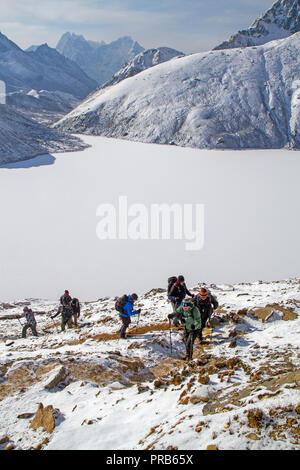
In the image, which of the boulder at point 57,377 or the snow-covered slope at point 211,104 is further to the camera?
the snow-covered slope at point 211,104

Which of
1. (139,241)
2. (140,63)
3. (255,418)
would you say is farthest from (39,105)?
(255,418)

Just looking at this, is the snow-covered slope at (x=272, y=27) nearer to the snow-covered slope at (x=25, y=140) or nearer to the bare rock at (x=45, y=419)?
the snow-covered slope at (x=25, y=140)

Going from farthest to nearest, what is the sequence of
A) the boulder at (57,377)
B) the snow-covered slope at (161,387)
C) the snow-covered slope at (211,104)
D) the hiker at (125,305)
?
the snow-covered slope at (211,104) < the hiker at (125,305) < the boulder at (57,377) < the snow-covered slope at (161,387)

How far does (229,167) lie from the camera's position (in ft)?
180

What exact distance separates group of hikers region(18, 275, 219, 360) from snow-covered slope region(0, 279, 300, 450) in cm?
60

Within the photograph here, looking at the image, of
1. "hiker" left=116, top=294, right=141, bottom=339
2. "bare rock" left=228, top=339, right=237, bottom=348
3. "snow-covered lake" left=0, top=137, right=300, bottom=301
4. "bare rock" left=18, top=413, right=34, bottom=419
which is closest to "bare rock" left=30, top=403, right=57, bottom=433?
"bare rock" left=18, top=413, right=34, bottom=419

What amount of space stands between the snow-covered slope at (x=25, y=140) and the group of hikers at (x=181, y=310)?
52863 millimetres

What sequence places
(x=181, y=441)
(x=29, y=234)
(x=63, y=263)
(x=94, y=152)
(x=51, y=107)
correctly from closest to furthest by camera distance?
(x=181, y=441)
(x=63, y=263)
(x=29, y=234)
(x=94, y=152)
(x=51, y=107)

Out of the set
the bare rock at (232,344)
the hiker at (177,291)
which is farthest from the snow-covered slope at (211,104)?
the bare rock at (232,344)

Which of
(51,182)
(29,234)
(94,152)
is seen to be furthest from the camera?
(94,152)

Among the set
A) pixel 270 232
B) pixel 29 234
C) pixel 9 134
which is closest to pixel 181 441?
pixel 270 232

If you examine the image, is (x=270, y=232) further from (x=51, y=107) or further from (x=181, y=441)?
(x=51, y=107)

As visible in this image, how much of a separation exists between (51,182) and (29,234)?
18.8 metres

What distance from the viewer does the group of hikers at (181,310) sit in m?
9.21
